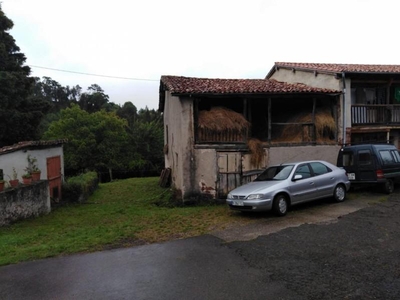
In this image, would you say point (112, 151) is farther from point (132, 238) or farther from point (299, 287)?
point (299, 287)

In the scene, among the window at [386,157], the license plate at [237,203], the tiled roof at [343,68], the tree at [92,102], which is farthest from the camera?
the tree at [92,102]

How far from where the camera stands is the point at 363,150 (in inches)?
466

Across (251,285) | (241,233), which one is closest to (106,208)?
(241,233)

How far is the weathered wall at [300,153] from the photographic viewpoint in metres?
13.2

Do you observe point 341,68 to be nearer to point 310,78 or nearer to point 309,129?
point 310,78

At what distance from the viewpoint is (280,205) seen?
9.11 meters

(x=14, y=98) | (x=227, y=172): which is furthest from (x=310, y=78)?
(x=14, y=98)

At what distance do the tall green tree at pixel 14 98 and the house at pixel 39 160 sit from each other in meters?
8.42

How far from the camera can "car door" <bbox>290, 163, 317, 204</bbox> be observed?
9445mm

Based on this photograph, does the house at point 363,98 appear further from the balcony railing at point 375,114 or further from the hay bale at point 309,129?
the hay bale at point 309,129

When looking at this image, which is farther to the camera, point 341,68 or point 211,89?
point 341,68

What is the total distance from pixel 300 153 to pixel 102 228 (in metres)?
8.44

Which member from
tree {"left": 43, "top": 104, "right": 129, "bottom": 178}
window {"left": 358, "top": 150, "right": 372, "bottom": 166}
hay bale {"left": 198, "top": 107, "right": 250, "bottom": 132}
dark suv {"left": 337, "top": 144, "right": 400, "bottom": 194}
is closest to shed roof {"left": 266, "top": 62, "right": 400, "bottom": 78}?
dark suv {"left": 337, "top": 144, "right": 400, "bottom": 194}

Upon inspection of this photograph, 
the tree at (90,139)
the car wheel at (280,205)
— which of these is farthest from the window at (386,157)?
the tree at (90,139)
